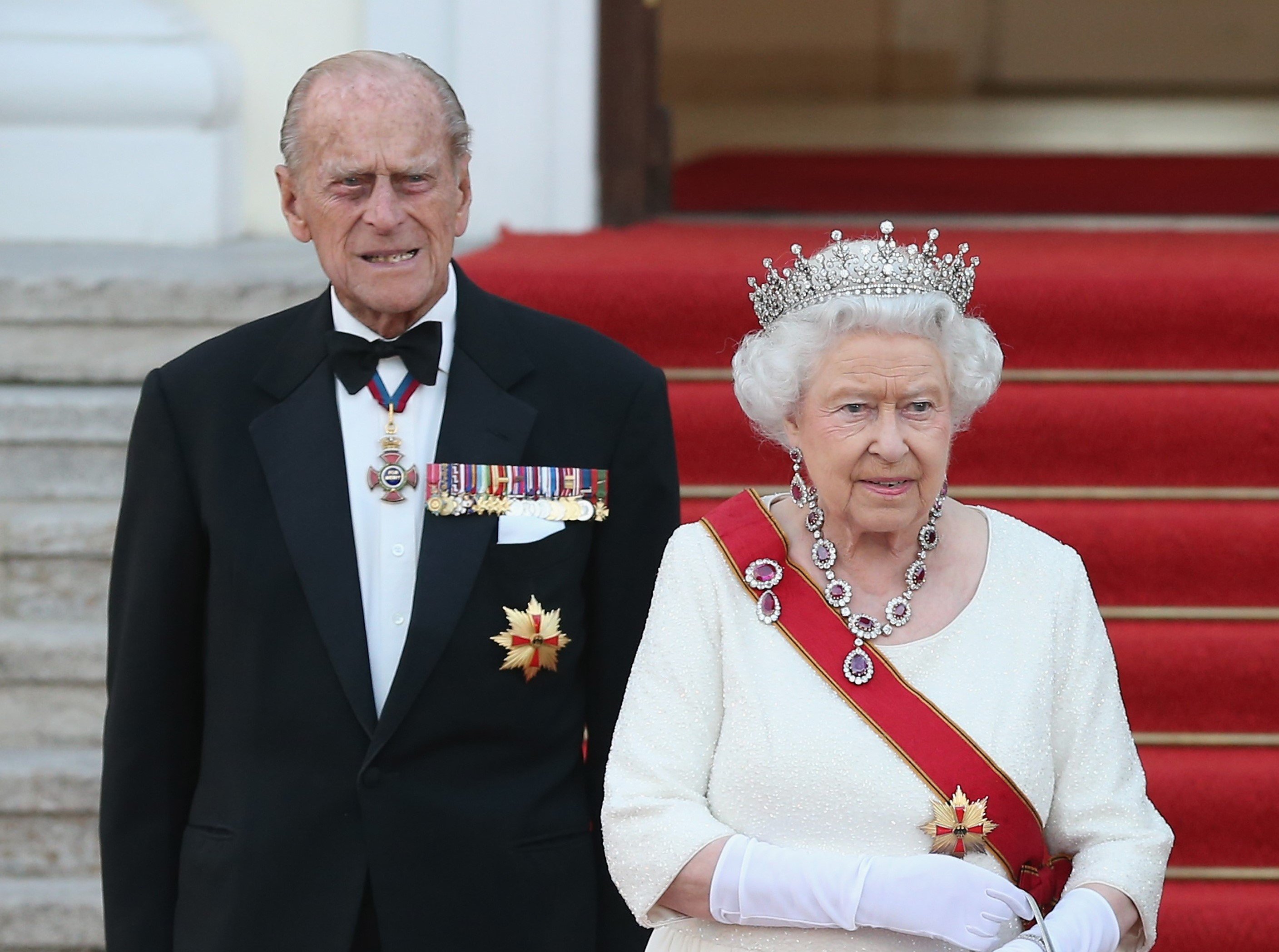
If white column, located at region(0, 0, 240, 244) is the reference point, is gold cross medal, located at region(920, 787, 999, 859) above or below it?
below

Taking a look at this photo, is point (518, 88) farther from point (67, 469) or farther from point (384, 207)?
point (384, 207)

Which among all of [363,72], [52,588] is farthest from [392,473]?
[52,588]

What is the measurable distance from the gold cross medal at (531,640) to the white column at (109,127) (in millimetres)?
2807

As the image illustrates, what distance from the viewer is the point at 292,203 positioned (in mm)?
2035

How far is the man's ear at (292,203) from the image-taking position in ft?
6.64

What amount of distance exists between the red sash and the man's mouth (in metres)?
0.47

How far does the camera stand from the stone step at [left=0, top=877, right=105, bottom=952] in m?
3.17

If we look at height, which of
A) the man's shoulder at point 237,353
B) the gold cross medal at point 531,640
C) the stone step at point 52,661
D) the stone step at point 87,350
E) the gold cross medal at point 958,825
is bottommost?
the stone step at point 52,661

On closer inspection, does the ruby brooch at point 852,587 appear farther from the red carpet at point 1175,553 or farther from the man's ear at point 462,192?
the red carpet at point 1175,553

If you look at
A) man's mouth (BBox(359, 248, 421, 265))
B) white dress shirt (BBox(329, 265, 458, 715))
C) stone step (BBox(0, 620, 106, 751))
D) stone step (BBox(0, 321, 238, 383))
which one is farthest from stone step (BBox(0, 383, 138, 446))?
man's mouth (BBox(359, 248, 421, 265))

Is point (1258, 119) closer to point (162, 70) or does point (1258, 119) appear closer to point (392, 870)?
point (162, 70)

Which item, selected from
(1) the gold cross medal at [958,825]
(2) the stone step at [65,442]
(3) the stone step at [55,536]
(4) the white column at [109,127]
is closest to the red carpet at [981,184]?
(4) the white column at [109,127]

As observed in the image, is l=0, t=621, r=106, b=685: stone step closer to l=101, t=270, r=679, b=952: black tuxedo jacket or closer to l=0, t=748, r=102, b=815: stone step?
l=0, t=748, r=102, b=815: stone step

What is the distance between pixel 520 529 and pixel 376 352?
0.26 m
